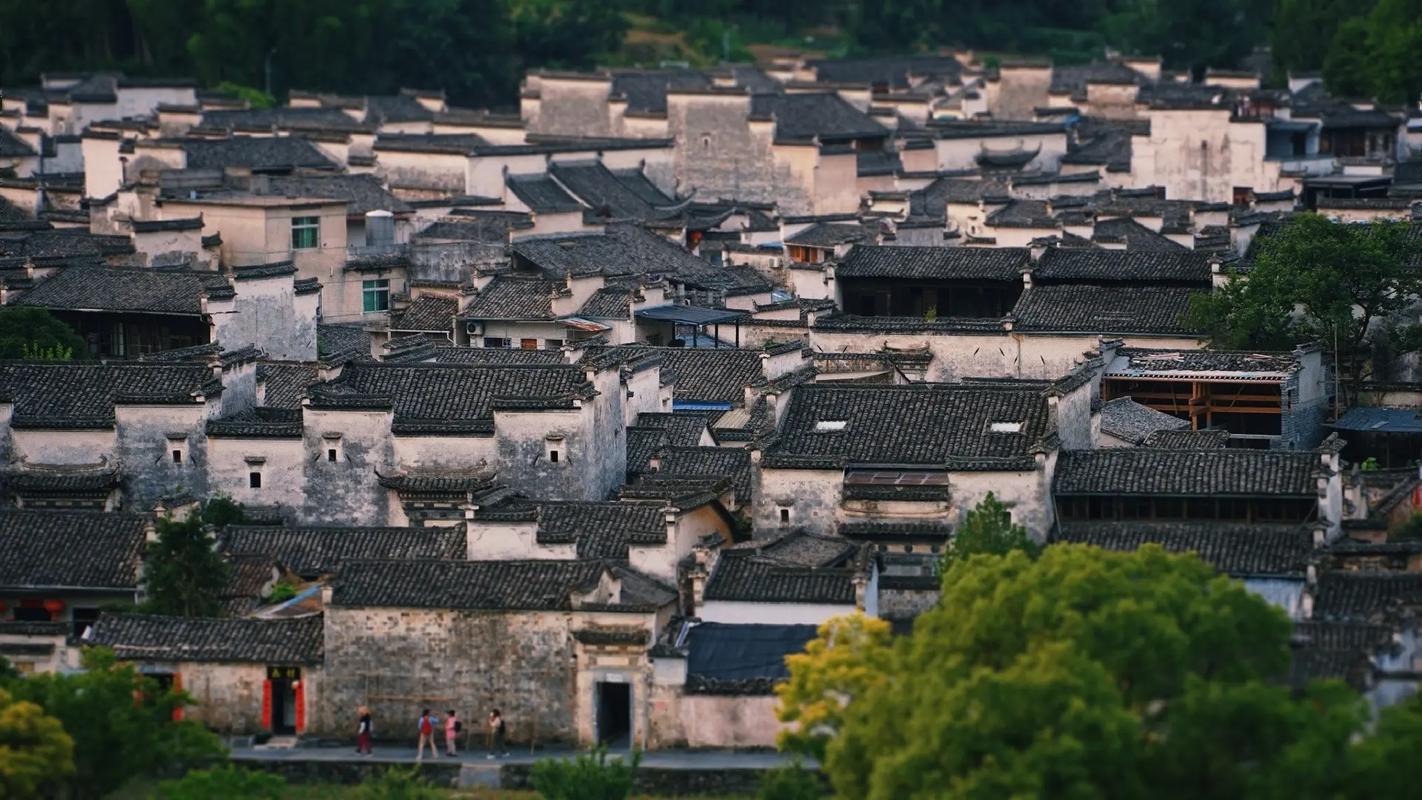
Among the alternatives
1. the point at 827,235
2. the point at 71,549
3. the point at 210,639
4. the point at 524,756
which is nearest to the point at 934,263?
the point at 827,235

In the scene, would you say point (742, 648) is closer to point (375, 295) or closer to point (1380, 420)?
point (1380, 420)

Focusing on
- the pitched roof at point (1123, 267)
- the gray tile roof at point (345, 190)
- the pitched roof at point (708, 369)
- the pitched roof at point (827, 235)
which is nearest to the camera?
the pitched roof at point (708, 369)

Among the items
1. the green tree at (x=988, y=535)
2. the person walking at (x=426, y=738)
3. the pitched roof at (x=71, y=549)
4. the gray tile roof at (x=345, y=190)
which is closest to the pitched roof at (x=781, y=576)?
the green tree at (x=988, y=535)

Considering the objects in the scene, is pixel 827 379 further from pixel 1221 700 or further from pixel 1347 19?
pixel 1347 19

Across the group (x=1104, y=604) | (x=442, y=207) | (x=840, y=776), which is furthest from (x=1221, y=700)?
(x=442, y=207)

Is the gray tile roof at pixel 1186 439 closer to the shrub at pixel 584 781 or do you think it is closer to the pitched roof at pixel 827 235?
the shrub at pixel 584 781

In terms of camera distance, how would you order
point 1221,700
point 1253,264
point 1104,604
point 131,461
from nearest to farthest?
1. point 1221,700
2. point 1104,604
3. point 131,461
4. point 1253,264
